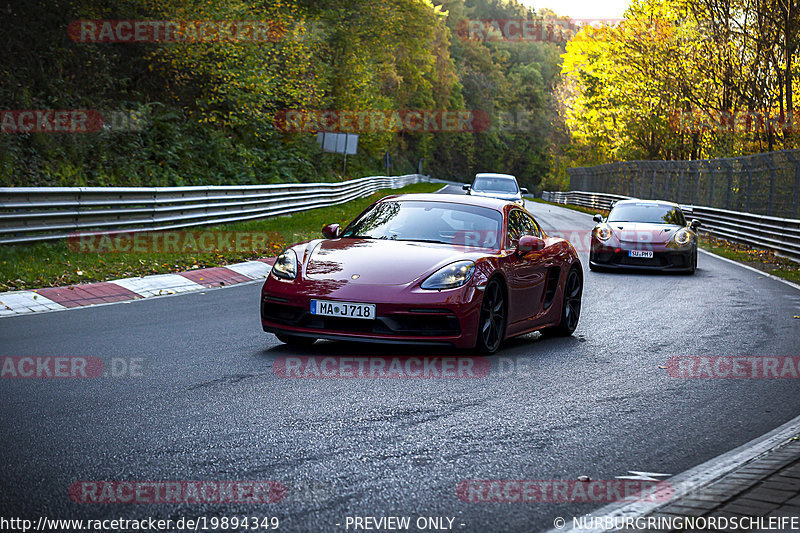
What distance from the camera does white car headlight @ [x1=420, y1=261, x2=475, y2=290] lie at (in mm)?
7758

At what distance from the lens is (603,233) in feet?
60.2

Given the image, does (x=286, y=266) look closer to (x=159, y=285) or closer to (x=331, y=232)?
(x=331, y=232)

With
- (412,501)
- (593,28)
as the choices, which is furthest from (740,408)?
(593,28)

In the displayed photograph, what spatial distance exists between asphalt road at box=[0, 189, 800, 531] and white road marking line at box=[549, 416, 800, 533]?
10 cm

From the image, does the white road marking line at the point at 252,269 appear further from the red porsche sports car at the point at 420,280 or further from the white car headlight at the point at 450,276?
the white car headlight at the point at 450,276

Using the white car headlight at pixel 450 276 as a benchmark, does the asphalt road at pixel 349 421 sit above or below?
below

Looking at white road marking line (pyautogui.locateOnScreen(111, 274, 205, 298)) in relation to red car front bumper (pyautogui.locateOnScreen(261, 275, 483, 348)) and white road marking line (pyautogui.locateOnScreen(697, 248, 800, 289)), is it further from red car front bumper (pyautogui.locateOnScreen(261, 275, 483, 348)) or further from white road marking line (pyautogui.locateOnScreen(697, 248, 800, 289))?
white road marking line (pyautogui.locateOnScreen(697, 248, 800, 289))

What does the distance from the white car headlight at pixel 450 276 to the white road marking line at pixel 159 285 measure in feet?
18.3

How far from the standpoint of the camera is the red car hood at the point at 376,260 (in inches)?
307

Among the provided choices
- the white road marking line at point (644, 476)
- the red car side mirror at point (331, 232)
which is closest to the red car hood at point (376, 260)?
the red car side mirror at point (331, 232)

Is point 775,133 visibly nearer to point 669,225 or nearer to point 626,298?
point 669,225

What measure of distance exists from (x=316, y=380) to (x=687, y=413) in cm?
251

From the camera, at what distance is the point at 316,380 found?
6.85 meters

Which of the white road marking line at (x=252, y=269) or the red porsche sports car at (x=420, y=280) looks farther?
the white road marking line at (x=252, y=269)
